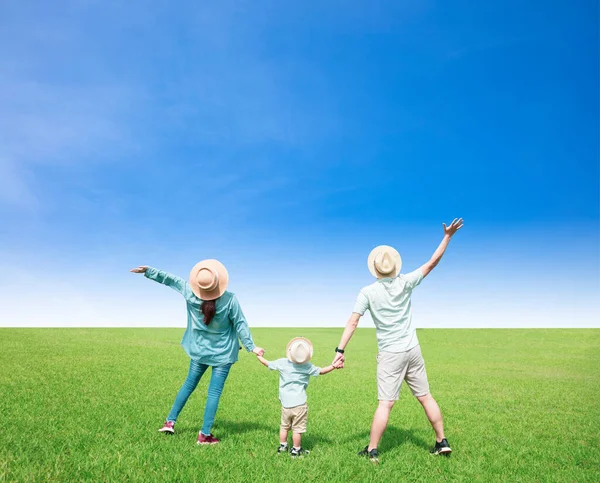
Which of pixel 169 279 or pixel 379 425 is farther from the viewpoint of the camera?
pixel 169 279

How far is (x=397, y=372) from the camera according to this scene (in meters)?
6.62

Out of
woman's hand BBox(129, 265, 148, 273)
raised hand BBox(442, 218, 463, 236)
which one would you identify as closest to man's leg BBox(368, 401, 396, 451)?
raised hand BBox(442, 218, 463, 236)

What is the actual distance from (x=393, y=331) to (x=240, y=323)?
243 centimetres

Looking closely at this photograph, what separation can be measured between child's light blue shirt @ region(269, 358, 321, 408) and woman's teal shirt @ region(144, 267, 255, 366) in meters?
0.84

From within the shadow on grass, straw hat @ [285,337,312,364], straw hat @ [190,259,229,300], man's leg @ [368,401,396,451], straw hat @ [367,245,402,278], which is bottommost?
the shadow on grass

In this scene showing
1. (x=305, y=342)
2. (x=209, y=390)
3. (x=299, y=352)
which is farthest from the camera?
(x=209, y=390)

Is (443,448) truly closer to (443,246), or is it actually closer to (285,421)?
(285,421)

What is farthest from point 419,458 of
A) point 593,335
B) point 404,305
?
point 593,335

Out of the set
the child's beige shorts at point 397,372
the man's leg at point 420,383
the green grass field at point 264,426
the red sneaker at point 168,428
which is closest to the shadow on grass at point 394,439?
the green grass field at point 264,426

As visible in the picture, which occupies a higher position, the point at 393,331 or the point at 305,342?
the point at 393,331

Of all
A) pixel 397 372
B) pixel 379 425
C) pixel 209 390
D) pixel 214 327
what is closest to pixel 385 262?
pixel 397 372

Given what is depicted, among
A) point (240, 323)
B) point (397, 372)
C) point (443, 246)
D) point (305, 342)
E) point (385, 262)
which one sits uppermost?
point (443, 246)

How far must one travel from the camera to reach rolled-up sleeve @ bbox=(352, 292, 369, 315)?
6793 millimetres

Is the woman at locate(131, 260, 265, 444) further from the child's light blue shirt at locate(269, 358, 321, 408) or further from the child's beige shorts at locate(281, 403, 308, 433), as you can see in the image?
the child's beige shorts at locate(281, 403, 308, 433)
